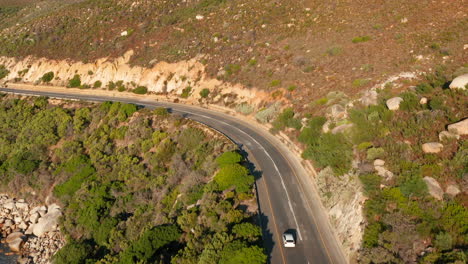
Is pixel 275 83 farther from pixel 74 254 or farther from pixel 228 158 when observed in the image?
pixel 74 254

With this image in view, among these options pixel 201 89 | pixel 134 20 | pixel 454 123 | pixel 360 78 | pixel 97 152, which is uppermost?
pixel 134 20

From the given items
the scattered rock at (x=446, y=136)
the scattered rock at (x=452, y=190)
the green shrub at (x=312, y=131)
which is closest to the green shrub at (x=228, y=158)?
the green shrub at (x=312, y=131)

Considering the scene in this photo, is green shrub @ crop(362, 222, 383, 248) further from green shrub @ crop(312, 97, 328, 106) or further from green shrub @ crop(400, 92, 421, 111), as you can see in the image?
green shrub @ crop(312, 97, 328, 106)

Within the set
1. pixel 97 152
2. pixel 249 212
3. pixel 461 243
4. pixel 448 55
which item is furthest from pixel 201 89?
pixel 461 243

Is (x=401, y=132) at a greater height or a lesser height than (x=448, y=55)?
lesser

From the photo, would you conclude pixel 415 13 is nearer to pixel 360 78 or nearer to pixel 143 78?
pixel 360 78

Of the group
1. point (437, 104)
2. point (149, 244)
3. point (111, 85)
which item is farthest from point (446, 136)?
point (111, 85)

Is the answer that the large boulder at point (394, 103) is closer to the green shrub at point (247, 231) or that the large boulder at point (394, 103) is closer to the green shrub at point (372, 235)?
the green shrub at point (372, 235)
